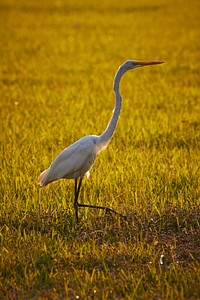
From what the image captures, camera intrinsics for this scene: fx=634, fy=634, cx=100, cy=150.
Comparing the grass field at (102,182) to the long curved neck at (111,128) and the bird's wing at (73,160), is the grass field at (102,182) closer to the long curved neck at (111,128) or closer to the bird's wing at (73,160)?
the bird's wing at (73,160)

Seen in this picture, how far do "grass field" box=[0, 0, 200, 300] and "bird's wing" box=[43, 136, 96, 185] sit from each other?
0.31 m

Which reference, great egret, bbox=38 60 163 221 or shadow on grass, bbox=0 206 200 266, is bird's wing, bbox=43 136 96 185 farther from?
shadow on grass, bbox=0 206 200 266

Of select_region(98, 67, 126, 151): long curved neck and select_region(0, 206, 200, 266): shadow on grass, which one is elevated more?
select_region(98, 67, 126, 151): long curved neck

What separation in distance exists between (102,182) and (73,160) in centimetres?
76

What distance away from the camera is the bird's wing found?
538cm

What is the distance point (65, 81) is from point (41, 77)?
2.23ft

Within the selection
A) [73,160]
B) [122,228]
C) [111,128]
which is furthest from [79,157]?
[122,228]

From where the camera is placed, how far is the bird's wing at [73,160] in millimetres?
5383

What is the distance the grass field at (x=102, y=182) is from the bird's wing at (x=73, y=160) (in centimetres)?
31

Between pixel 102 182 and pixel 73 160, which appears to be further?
pixel 102 182

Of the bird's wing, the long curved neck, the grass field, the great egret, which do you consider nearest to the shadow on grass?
the grass field

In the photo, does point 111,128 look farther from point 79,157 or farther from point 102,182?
point 102,182

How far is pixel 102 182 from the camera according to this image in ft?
19.9

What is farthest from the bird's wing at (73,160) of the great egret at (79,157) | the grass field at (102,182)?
the grass field at (102,182)
